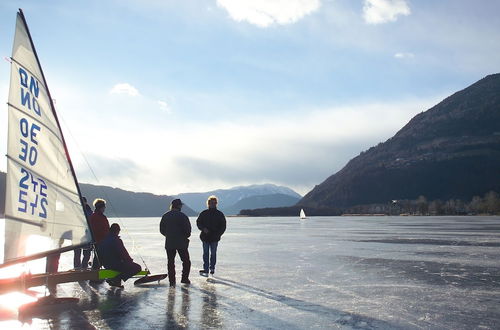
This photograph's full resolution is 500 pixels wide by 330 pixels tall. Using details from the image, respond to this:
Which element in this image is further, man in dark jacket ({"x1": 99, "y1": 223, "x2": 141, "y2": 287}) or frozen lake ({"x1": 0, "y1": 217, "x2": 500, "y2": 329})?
man in dark jacket ({"x1": 99, "y1": 223, "x2": 141, "y2": 287})

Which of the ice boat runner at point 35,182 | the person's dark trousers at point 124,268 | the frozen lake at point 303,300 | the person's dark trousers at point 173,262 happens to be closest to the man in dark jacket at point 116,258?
the person's dark trousers at point 124,268

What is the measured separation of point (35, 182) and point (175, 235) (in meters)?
4.12

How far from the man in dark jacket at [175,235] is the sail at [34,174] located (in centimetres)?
261

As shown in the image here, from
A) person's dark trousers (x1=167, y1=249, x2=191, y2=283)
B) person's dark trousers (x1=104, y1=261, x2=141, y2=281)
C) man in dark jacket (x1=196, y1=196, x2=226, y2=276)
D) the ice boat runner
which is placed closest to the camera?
the ice boat runner

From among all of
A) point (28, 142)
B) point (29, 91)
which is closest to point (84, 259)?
point (28, 142)

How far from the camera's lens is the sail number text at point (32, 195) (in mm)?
9016

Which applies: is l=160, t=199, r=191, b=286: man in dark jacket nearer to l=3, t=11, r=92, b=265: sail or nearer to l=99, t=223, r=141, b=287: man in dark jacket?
l=99, t=223, r=141, b=287: man in dark jacket

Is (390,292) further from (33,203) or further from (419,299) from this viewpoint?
(33,203)

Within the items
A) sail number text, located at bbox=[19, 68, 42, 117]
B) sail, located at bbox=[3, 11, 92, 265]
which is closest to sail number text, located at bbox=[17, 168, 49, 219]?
sail, located at bbox=[3, 11, 92, 265]

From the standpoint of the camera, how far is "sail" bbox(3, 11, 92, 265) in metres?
8.89

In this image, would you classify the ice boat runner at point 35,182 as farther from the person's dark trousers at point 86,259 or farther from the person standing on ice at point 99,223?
the person's dark trousers at point 86,259

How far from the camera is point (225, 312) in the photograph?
27.9 ft

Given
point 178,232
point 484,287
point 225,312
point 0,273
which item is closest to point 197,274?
point 178,232

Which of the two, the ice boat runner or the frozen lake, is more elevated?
the ice boat runner
